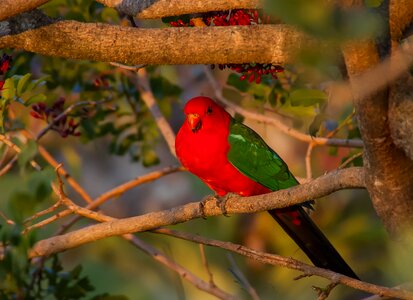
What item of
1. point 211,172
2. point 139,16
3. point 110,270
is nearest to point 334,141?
point 211,172

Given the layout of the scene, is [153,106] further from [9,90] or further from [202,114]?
[9,90]

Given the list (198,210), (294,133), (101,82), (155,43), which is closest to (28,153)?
(155,43)

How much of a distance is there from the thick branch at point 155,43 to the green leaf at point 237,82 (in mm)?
1336

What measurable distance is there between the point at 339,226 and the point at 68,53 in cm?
350

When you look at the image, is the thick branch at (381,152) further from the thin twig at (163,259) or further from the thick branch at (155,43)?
the thin twig at (163,259)

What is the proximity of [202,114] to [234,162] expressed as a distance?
0.27 m

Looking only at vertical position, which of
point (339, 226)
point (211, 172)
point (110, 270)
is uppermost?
point (211, 172)

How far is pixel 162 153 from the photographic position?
7.80 metres

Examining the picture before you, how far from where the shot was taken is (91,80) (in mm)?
4227

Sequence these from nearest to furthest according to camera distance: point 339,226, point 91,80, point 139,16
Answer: point 139,16
point 91,80
point 339,226

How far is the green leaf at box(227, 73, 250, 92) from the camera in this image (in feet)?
12.1

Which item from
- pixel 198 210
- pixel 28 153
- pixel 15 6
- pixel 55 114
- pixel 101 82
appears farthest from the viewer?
pixel 101 82

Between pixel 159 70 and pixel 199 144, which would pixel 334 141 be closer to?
pixel 199 144

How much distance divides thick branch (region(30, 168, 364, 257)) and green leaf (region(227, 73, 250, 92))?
29.3 inches
